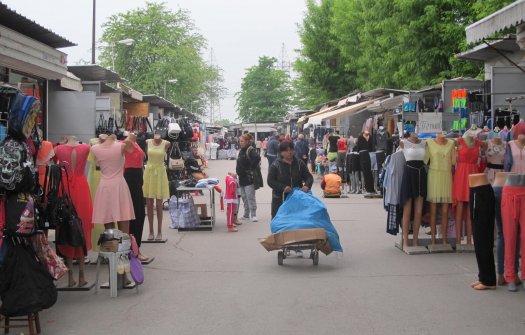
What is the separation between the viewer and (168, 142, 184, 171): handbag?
15.8 metres

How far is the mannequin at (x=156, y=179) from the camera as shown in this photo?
1165cm

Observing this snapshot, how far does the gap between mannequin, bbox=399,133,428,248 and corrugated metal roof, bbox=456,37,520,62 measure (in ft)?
8.70

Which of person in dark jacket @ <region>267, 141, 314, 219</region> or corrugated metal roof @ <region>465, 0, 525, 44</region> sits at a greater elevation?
corrugated metal roof @ <region>465, 0, 525, 44</region>

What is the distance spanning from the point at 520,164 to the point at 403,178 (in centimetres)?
235

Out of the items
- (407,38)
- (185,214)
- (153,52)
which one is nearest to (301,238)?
(185,214)

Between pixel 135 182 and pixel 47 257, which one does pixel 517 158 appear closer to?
pixel 135 182

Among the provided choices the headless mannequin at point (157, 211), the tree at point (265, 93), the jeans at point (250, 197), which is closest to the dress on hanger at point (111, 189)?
the headless mannequin at point (157, 211)

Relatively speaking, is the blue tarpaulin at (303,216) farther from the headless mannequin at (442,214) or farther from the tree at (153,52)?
the tree at (153,52)

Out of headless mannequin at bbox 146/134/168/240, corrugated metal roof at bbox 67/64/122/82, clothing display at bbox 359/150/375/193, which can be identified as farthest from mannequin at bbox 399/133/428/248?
clothing display at bbox 359/150/375/193

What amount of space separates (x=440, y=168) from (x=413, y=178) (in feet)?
1.42

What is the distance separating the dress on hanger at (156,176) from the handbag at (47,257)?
16.0 ft

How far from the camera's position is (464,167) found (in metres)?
10.4

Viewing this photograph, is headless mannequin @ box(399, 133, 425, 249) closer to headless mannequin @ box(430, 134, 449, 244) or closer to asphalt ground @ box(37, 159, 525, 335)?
headless mannequin @ box(430, 134, 449, 244)

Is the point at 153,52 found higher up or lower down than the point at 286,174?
higher up
